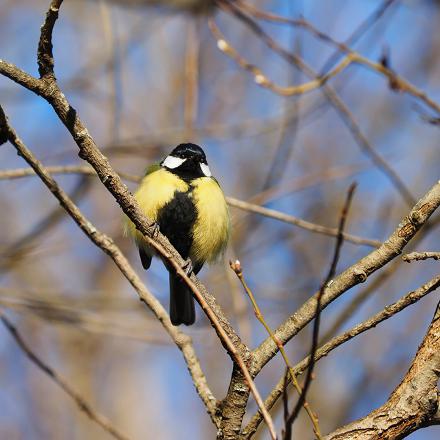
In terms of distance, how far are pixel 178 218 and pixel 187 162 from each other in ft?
1.61

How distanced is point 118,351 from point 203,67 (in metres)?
3.49

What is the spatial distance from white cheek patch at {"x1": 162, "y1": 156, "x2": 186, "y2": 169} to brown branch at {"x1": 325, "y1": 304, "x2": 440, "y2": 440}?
2.34m

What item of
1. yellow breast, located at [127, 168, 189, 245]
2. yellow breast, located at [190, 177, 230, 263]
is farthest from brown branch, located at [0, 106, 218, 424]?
yellow breast, located at [190, 177, 230, 263]

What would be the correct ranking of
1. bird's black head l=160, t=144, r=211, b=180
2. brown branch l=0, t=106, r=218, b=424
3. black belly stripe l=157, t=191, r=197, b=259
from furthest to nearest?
bird's black head l=160, t=144, r=211, b=180
black belly stripe l=157, t=191, r=197, b=259
brown branch l=0, t=106, r=218, b=424

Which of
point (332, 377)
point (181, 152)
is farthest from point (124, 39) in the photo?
point (332, 377)

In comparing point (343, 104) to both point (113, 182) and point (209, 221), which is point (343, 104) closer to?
point (209, 221)

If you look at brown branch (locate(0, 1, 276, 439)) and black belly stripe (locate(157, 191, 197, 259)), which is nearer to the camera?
brown branch (locate(0, 1, 276, 439))

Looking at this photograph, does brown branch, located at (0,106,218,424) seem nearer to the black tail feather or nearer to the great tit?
the great tit

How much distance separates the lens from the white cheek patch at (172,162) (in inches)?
155

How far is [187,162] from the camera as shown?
13.0 ft

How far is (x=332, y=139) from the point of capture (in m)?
7.62

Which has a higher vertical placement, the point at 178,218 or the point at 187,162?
the point at 187,162

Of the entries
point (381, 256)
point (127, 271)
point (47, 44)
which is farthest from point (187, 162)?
point (381, 256)

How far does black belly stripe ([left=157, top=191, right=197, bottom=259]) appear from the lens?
11.8 feet
